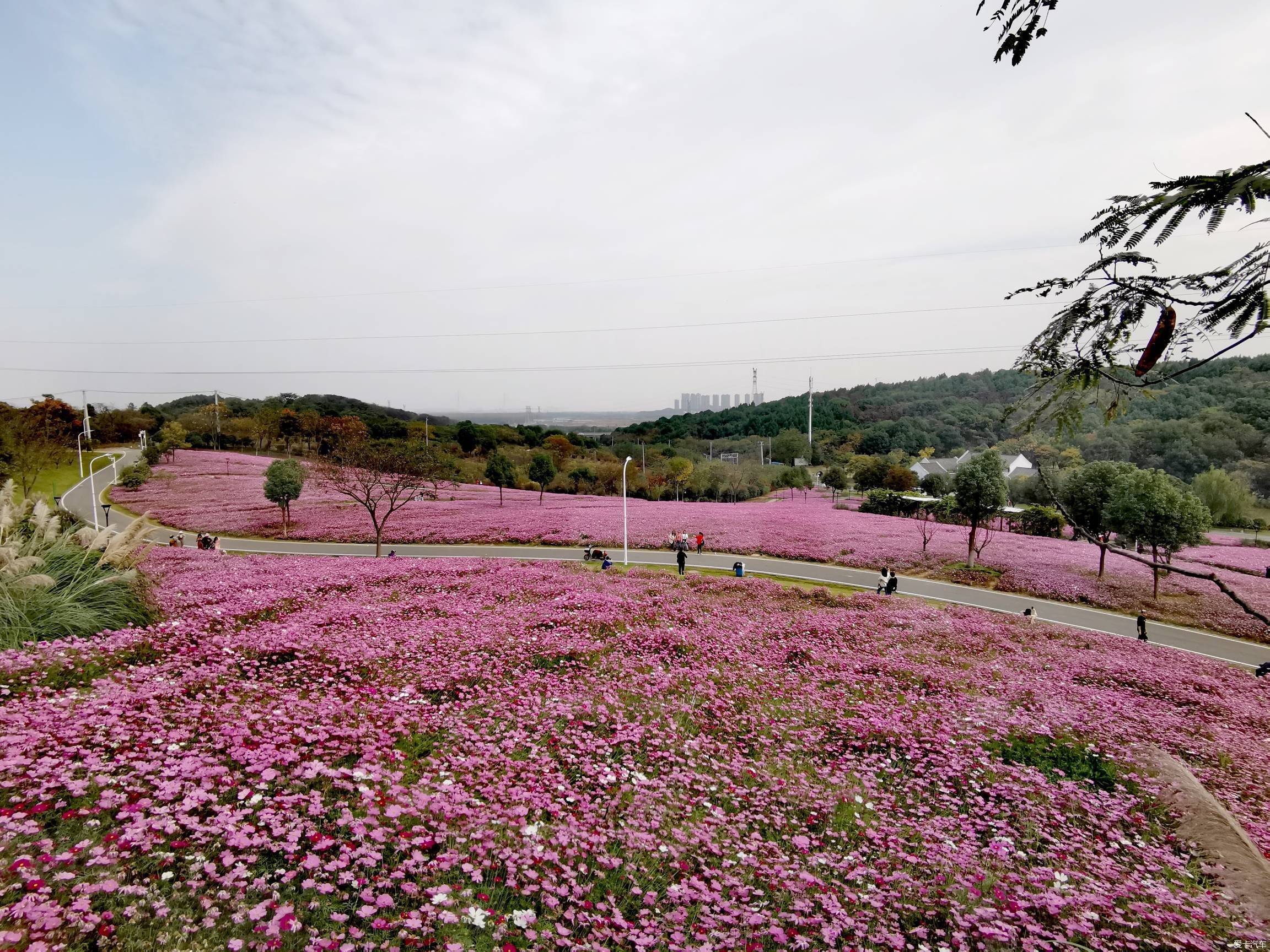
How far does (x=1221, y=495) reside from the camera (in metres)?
45.7

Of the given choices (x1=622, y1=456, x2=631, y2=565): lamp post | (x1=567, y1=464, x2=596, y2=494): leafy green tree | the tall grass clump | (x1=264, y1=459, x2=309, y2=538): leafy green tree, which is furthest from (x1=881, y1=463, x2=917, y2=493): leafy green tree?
the tall grass clump

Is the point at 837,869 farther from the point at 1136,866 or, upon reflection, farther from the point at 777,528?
the point at 777,528

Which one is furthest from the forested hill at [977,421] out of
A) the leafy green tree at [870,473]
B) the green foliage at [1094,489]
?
the leafy green tree at [870,473]

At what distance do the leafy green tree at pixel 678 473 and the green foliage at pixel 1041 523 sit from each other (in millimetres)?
28688

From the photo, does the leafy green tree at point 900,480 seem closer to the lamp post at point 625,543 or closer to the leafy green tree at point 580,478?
the leafy green tree at point 580,478

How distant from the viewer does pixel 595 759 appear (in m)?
6.87

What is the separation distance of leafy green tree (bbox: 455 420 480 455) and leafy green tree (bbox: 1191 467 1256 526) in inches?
2774

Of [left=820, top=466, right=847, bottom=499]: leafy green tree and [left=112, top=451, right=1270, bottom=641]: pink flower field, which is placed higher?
[left=820, top=466, right=847, bottom=499]: leafy green tree

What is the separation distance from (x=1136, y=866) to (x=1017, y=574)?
2454cm

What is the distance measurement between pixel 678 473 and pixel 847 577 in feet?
120

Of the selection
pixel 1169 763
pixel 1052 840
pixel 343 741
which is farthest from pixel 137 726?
pixel 1169 763

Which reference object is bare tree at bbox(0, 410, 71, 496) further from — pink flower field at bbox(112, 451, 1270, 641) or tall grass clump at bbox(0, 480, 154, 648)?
tall grass clump at bbox(0, 480, 154, 648)

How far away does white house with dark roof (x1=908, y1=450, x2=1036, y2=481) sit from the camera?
72.4 meters

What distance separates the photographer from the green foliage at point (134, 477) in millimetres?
46500
